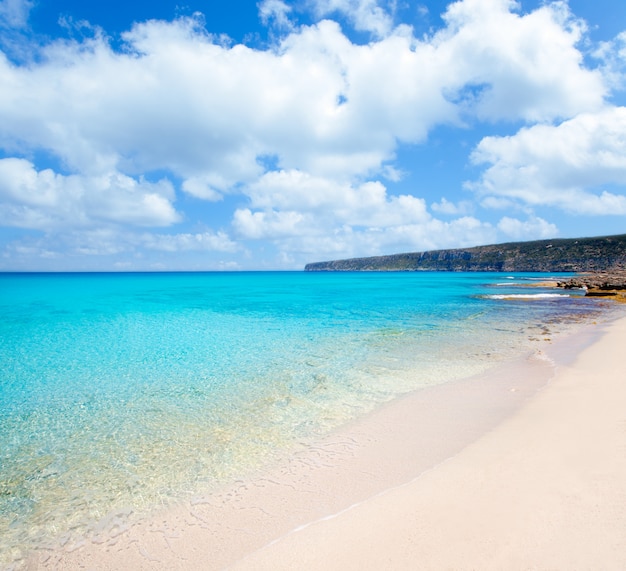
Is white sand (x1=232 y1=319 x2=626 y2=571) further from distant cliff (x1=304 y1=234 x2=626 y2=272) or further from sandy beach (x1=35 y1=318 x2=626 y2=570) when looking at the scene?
distant cliff (x1=304 y1=234 x2=626 y2=272)

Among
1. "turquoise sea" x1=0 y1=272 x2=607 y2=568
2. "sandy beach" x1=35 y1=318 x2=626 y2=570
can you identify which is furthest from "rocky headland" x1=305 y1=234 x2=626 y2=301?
"sandy beach" x1=35 y1=318 x2=626 y2=570

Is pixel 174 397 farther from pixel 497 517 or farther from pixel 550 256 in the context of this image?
pixel 550 256

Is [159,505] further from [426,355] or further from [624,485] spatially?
[426,355]

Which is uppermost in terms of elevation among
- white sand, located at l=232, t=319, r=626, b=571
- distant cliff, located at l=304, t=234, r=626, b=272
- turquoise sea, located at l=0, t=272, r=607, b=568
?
distant cliff, located at l=304, t=234, r=626, b=272

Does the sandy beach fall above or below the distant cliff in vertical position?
below

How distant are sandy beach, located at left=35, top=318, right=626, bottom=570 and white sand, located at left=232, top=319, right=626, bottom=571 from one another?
2cm

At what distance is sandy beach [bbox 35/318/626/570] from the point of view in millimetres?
4289

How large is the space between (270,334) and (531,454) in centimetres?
1610

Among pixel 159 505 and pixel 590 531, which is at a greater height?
pixel 590 531

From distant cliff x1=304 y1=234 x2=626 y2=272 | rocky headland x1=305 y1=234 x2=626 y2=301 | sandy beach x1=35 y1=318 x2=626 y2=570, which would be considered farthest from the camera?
distant cliff x1=304 y1=234 x2=626 y2=272

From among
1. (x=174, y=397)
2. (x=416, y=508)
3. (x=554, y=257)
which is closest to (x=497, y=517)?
(x=416, y=508)

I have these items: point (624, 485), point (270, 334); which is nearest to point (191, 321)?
point (270, 334)

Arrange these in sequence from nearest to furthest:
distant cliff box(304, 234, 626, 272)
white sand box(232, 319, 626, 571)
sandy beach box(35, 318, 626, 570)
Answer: white sand box(232, 319, 626, 571) → sandy beach box(35, 318, 626, 570) → distant cliff box(304, 234, 626, 272)

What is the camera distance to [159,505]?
222 inches
